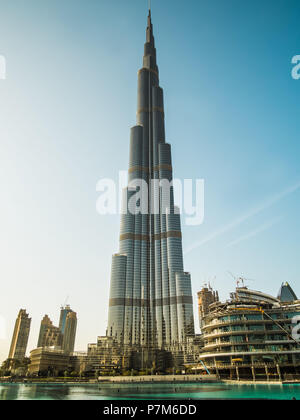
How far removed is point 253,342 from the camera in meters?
90.2

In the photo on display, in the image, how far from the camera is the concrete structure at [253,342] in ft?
282

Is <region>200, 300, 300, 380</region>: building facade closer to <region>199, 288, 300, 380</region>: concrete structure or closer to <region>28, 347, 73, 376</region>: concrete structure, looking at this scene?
<region>199, 288, 300, 380</region>: concrete structure

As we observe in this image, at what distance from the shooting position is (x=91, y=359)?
17588 centimetres

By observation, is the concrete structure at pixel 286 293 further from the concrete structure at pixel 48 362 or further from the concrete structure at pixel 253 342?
the concrete structure at pixel 48 362

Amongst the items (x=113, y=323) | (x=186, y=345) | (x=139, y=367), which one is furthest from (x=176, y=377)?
(x=113, y=323)

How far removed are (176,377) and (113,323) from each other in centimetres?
10732

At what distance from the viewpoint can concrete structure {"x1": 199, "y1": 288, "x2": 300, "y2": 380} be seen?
86062mm

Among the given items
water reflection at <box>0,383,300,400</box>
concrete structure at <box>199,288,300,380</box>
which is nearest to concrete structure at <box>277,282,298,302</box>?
concrete structure at <box>199,288,300,380</box>

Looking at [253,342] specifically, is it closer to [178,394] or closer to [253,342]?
[253,342]

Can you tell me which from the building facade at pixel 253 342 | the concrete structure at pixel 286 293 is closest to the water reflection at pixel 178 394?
the building facade at pixel 253 342

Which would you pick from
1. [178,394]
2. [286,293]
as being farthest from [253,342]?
[286,293]

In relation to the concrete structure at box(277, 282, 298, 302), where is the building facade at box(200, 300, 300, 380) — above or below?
below
